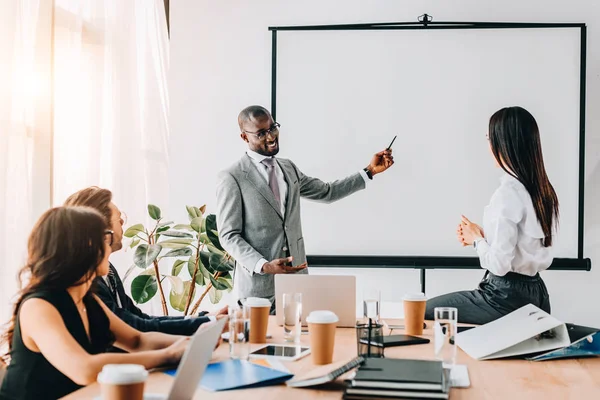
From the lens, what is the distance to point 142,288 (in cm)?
376

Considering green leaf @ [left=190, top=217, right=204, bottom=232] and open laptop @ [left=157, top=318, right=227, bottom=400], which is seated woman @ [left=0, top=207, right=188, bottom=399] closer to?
open laptop @ [left=157, top=318, right=227, bottom=400]

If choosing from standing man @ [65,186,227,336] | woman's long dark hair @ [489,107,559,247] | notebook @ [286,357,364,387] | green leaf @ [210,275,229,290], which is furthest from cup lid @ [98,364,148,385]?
green leaf @ [210,275,229,290]

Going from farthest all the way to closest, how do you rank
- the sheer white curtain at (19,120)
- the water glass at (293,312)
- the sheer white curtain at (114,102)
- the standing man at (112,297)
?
the sheer white curtain at (114,102), the sheer white curtain at (19,120), the standing man at (112,297), the water glass at (293,312)

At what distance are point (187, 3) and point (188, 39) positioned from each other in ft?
0.75

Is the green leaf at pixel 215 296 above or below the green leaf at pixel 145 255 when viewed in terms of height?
below

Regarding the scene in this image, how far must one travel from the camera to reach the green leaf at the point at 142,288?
374 centimetres

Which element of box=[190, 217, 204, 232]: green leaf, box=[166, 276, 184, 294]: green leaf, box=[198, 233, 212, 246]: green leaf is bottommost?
box=[166, 276, 184, 294]: green leaf

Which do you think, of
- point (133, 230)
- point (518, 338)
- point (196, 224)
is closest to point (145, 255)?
point (133, 230)

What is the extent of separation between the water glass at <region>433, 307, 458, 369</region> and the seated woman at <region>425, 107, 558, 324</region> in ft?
2.90

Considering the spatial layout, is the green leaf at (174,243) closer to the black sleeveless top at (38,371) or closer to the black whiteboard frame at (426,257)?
the black whiteboard frame at (426,257)

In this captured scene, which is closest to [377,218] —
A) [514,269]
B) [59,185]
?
[514,269]

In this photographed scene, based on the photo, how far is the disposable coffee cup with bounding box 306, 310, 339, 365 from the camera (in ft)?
5.97

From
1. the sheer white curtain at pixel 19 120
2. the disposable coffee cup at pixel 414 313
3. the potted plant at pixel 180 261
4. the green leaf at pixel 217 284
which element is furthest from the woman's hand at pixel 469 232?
the sheer white curtain at pixel 19 120

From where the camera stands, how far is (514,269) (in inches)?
104
